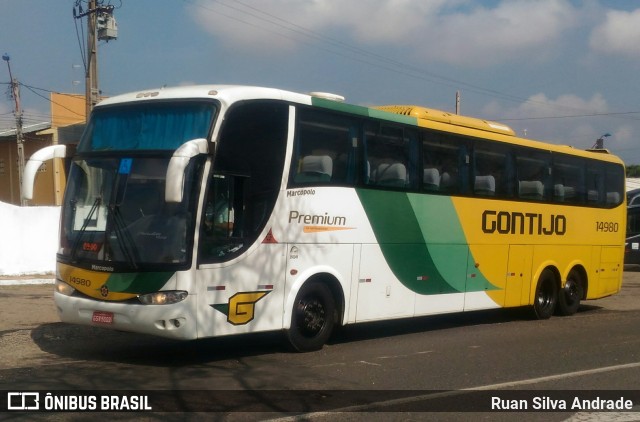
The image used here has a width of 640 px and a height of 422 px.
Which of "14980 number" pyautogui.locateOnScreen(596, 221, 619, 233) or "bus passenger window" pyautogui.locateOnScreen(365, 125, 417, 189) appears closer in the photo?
"bus passenger window" pyautogui.locateOnScreen(365, 125, 417, 189)

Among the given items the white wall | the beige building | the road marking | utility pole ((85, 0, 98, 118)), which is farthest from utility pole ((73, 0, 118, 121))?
the road marking

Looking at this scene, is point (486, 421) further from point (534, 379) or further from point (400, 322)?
point (400, 322)

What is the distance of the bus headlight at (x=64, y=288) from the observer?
9.99 metres

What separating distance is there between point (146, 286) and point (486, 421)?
421cm

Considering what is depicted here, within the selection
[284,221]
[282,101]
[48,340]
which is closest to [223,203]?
[284,221]

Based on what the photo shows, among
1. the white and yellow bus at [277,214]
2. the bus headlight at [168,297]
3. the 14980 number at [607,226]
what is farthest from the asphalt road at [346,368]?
the 14980 number at [607,226]

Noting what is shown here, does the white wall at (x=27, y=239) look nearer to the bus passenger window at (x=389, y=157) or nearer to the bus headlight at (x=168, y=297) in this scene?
the bus passenger window at (x=389, y=157)

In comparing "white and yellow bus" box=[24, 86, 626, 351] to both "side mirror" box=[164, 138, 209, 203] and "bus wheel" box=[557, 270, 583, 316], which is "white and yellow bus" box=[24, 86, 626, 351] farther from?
"bus wheel" box=[557, 270, 583, 316]

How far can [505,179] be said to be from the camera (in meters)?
14.7

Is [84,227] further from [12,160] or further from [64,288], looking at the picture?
[12,160]

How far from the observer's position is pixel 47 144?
4138 cm

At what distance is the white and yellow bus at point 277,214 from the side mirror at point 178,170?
2 centimetres

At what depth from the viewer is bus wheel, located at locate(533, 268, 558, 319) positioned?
1605cm

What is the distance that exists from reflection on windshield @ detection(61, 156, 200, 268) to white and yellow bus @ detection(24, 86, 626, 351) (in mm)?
17
